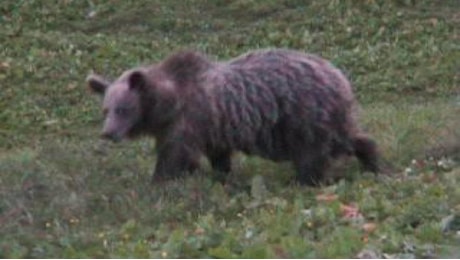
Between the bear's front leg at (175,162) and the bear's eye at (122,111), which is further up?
the bear's eye at (122,111)

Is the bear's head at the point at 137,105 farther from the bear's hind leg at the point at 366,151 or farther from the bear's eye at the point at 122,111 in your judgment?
the bear's hind leg at the point at 366,151

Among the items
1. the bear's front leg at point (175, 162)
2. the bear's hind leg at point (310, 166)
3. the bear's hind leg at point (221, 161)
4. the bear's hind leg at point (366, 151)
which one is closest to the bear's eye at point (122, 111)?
the bear's front leg at point (175, 162)

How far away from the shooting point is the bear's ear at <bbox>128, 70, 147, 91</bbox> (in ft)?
37.4

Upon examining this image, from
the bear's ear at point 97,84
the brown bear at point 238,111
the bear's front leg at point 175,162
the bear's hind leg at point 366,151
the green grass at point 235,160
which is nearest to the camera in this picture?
the green grass at point 235,160

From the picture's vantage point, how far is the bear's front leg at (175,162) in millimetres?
11344

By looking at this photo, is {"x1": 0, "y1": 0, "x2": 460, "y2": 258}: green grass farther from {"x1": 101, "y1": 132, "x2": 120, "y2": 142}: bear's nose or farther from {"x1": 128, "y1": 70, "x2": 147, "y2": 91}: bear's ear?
{"x1": 128, "y1": 70, "x2": 147, "y2": 91}: bear's ear

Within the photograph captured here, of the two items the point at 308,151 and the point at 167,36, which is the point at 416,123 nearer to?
the point at 308,151

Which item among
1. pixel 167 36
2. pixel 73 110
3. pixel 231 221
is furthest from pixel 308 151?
pixel 167 36

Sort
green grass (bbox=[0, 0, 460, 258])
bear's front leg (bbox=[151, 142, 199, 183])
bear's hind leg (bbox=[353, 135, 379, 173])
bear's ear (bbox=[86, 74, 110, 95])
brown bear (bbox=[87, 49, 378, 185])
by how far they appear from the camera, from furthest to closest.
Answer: bear's hind leg (bbox=[353, 135, 379, 173]) < bear's ear (bbox=[86, 74, 110, 95]) < brown bear (bbox=[87, 49, 378, 185]) < bear's front leg (bbox=[151, 142, 199, 183]) < green grass (bbox=[0, 0, 460, 258])

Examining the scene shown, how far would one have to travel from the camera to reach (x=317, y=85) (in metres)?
11.8

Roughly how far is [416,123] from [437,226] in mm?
5353

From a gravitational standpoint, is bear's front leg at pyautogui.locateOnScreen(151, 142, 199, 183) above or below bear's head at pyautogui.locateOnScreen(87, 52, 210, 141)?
below

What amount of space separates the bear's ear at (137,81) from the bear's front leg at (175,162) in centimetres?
56

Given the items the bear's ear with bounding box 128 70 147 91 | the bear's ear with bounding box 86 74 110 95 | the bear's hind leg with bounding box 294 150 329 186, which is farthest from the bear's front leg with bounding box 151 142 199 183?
the bear's hind leg with bounding box 294 150 329 186
